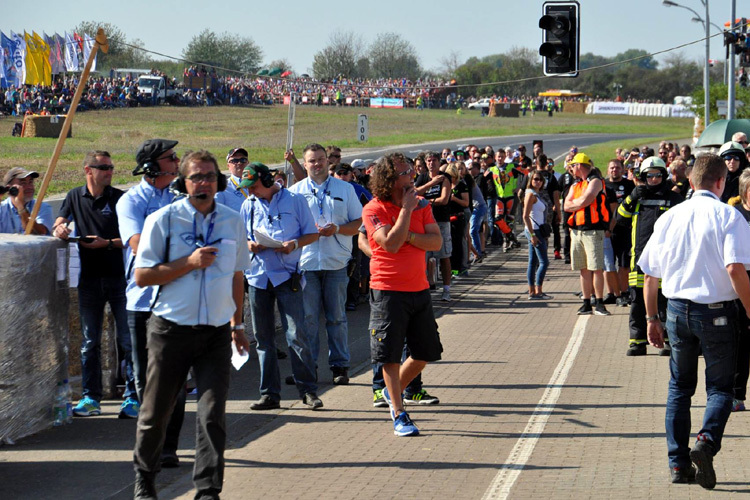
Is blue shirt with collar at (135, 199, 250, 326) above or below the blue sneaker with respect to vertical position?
above

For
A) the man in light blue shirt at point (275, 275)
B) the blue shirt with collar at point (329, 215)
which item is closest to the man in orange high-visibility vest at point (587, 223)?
the blue shirt with collar at point (329, 215)

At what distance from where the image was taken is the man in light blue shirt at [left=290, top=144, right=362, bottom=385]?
8.95 m

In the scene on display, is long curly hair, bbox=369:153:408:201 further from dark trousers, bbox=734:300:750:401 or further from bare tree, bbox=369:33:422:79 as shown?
bare tree, bbox=369:33:422:79

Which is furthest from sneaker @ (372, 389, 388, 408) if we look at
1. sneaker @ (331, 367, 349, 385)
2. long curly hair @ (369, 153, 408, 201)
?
long curly hair @ (369, 153, 408, 201)

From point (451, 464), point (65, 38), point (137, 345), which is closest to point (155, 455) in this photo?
point (137, 345)

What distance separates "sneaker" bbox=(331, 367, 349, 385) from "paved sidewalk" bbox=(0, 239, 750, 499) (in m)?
0.12

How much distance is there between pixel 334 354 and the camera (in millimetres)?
9312

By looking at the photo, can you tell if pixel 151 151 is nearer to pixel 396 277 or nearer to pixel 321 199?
pixel 396 277

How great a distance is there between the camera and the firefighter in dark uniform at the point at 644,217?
10.4 m

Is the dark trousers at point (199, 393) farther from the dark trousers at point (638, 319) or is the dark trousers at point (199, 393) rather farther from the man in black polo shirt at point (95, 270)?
the dark trousers at point (638, 319)

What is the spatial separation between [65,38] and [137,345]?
4838 centimetres

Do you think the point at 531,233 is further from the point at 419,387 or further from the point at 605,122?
the point at 605,122

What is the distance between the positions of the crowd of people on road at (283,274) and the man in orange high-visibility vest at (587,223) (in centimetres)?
2

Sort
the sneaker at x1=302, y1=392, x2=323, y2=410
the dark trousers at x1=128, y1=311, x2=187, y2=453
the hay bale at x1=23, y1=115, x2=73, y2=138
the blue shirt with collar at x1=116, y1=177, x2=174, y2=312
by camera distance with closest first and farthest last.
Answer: the dark trousers at x1=128, y1=311, x2=187, y2=453 → the blue shirt with collar at x1=116, y1=177, x2=174, y2=312 → the sneaker at x1=302, y1=392, x2=323, y2=410 → the hay bale at x1=23, y1=115, x2=73, y2=138
